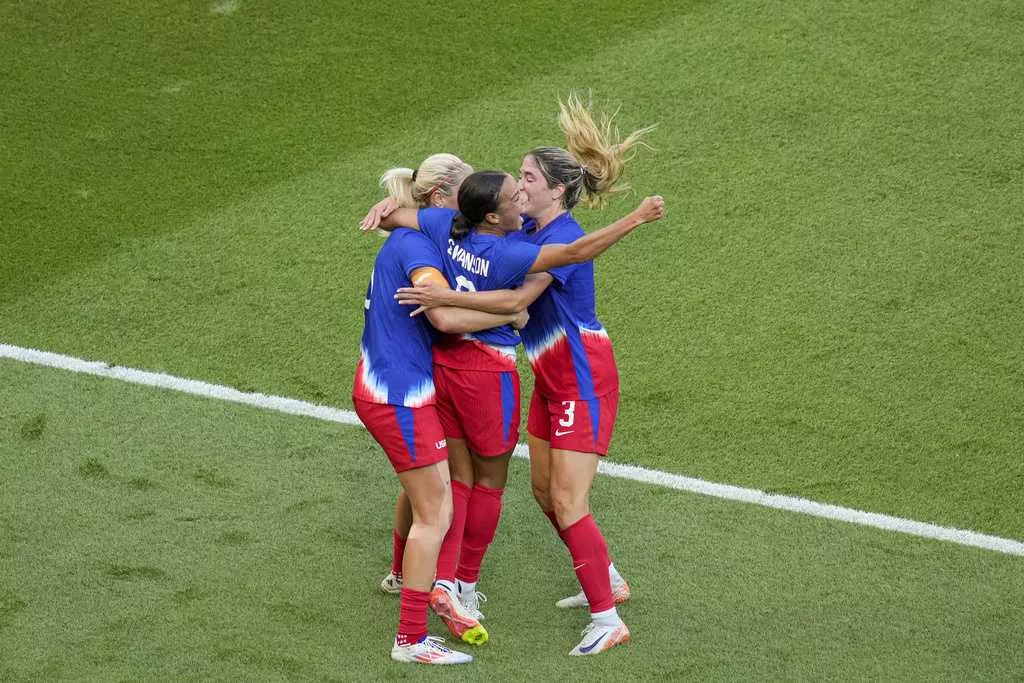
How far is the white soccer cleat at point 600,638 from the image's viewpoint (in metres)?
5.71

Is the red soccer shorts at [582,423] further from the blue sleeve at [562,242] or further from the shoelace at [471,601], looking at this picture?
the shoelace at [471,601]

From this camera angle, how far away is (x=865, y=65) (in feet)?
34.3

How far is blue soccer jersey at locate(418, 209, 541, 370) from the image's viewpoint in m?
5.40

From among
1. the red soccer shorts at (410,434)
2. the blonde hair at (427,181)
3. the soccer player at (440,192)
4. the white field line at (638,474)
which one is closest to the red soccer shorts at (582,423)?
the soccer player at (440,192)

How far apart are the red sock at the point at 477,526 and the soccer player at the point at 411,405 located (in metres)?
0.34

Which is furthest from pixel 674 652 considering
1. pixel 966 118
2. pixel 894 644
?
pixel 966 118

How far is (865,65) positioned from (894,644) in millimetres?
5809

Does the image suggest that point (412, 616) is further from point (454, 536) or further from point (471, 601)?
point (471, 601)

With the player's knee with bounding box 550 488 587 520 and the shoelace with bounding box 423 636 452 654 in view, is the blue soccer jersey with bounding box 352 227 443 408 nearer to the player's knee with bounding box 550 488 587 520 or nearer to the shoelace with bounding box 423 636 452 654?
the player's knee with bounding box 550 488 587 520

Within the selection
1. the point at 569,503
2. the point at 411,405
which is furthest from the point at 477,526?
the point at 411,405

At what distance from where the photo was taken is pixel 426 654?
5.54 meters

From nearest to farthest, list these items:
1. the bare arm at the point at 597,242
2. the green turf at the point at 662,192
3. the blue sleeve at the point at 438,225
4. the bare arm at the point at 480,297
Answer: the bare arm at the point at 597,242 < the bare arm at the point at 480,297 < the blue sleeve at the point at 438,225 < the green turf at the point at 662,192

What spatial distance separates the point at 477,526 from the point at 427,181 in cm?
144

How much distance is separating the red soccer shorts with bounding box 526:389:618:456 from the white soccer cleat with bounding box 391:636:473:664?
3.00 feet
